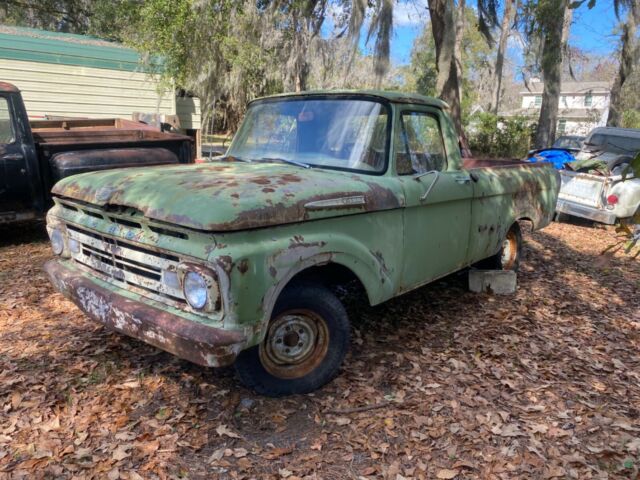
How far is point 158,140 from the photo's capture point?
275 inches

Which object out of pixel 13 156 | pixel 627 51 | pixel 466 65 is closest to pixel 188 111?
pixel 13 156

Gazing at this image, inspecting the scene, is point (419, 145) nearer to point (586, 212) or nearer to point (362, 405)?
point (362, 405)

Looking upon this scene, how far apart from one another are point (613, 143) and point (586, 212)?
2635 millimetres

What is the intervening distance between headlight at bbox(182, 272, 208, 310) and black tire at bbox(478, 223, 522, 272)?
12.3 ft

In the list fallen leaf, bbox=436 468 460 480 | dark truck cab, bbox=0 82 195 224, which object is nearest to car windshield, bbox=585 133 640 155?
dark truck cab, bbox=0 82 195 224

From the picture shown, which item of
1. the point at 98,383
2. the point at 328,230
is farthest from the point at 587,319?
the point at 98,383

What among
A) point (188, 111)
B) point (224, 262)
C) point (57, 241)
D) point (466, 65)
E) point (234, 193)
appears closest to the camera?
point (224, 262)

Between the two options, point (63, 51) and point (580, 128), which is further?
point (580, 128)

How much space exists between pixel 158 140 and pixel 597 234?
730 cm

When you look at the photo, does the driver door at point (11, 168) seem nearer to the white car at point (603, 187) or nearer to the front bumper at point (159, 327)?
the front bumper at point (159, 327)

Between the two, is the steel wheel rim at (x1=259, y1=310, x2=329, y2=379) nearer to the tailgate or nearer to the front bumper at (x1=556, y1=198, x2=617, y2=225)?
the tailgate

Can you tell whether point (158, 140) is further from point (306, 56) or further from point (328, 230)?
point (306, 56)

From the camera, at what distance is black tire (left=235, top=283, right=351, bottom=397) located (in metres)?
3.00

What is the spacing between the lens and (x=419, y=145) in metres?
4.07
